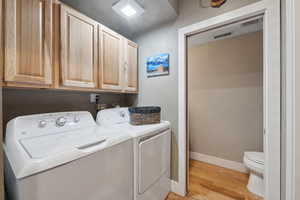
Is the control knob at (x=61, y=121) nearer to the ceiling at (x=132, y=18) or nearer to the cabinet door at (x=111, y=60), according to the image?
the cabinet door at (x=111, y=60)

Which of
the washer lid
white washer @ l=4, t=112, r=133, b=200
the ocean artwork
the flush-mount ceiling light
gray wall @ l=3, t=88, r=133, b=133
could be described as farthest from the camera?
the ocean artwork

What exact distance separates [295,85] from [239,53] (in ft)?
6.24

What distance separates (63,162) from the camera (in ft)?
2.46

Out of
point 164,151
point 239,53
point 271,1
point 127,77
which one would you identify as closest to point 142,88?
point 127,77

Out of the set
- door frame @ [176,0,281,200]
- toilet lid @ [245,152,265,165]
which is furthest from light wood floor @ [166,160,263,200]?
door frame @ [176,0,281,200]

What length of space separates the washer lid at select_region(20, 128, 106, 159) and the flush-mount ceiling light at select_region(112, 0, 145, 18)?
1494 mm

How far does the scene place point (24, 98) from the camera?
131cm

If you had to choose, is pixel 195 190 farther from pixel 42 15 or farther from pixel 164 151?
pixel 42 15

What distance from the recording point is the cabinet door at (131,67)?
1.92m

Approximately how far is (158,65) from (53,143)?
154 centimetres

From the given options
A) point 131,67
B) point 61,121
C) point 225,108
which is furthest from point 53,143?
point 225,108

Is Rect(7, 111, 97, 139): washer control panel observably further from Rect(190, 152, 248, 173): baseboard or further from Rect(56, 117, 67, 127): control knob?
Rect(190, 152, 248, 173): baseboard

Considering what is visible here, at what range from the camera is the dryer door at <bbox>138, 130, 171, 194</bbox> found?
4.21ft

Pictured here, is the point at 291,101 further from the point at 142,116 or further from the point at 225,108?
the point at 225,108
